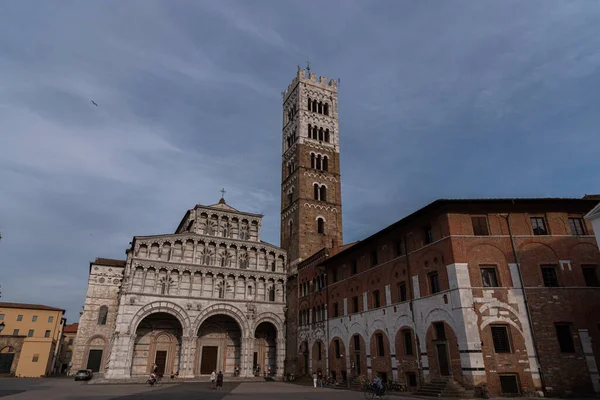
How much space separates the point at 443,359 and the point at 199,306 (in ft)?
84.2

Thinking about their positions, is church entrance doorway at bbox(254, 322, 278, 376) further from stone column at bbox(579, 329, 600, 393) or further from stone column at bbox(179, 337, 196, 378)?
stone column at bbox(579, 329, 600, 393)

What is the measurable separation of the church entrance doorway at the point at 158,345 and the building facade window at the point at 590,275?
35344mm

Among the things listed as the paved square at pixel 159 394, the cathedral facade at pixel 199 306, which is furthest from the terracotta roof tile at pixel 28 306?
the paved square at pixel 159 394

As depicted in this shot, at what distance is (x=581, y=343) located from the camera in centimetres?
2091

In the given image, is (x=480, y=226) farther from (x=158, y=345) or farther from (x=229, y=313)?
(x=158, y=345)

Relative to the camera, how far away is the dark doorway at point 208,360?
40.0m

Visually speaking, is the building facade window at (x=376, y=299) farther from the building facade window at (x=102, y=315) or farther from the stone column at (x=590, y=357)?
the building facade window at (x=102, y=315)

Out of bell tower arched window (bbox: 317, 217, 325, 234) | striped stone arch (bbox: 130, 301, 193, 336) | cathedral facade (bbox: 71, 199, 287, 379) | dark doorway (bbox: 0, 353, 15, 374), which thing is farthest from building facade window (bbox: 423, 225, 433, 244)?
dark doorway (bbox: 0, 353, 15, 374)

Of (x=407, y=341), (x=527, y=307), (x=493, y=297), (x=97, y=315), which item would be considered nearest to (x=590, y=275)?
(x=527, y=307)

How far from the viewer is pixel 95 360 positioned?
47.9 meters

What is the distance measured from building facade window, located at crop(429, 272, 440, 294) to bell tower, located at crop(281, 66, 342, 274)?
2167 centimetres

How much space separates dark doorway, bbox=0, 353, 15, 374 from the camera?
1928 inches

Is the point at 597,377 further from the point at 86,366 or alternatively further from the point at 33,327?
the point at 33,327

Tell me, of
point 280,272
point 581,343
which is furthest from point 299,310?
point 581,343
